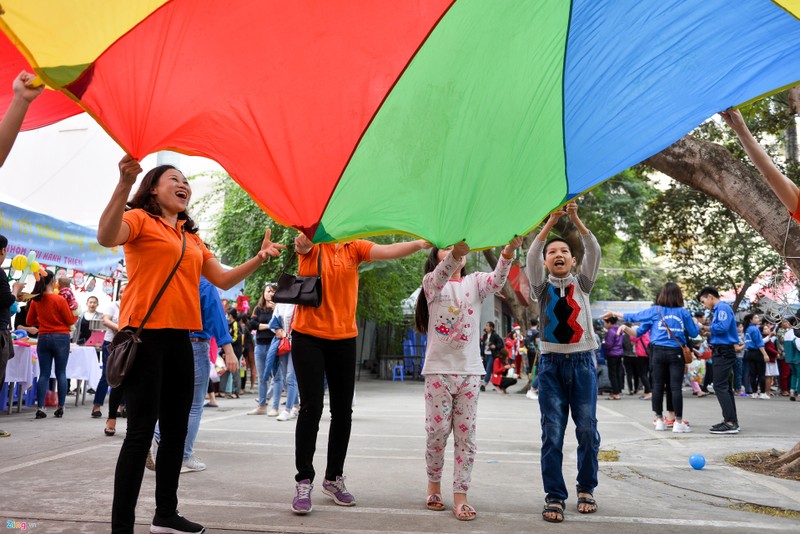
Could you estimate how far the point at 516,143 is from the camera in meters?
3.99

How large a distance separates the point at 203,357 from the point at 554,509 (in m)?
3.22

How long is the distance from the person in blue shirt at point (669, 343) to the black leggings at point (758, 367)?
30.9ft

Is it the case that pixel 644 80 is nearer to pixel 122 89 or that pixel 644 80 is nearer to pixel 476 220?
pixel 476 220

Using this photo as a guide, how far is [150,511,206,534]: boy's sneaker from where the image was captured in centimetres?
362

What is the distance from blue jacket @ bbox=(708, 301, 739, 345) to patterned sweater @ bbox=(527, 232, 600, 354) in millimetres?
5573

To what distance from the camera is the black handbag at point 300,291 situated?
14.5ft

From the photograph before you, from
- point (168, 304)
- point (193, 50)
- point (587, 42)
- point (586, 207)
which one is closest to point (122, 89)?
point (193, 50)

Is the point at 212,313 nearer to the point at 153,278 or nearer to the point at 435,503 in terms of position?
the point at 153,278

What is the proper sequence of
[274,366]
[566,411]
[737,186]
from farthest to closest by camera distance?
[274,366] < [737,186] < [566,411]

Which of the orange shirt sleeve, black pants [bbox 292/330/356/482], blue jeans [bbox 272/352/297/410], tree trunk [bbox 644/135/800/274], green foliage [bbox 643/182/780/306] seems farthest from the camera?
green foliage [bbox 643/182/780/306]

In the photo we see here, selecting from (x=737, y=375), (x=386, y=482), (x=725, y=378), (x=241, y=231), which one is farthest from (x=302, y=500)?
(x=737, y=375)

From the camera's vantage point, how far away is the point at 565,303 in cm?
473

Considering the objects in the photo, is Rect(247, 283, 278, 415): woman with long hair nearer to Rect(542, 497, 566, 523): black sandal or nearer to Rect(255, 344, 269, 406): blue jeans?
Rect(255, 344, 269, 406): blue jeans

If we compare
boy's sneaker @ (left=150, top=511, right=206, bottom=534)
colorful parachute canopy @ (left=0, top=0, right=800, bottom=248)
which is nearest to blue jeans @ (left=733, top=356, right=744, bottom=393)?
colorful parachute canopy @ (left=0, top=0, right=800, bottom=248)
